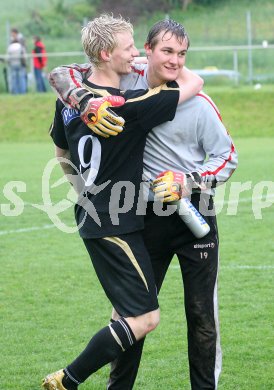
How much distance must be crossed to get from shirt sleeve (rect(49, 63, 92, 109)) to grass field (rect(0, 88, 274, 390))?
5.98 ft

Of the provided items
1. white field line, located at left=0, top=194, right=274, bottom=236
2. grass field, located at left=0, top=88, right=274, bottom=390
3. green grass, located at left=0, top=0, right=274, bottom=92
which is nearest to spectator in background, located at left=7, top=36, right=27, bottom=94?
green grass, located at left=0, top=0, right=274, bottom=92

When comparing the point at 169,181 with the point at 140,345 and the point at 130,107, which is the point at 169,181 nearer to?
the point at 130,107

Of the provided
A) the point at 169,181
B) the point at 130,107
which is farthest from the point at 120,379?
the point at 130,107

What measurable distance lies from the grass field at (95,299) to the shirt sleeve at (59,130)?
1505mm

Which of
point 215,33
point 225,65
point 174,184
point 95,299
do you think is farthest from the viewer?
point 215,33

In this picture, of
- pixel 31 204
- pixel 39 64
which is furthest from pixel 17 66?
pixel 31 204

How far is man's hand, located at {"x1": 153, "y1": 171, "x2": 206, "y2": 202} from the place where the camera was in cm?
474

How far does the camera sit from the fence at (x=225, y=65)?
28.6 m

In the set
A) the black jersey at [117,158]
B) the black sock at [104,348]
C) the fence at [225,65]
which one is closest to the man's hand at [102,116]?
the black jersey at [117,158]

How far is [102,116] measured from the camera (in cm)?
459

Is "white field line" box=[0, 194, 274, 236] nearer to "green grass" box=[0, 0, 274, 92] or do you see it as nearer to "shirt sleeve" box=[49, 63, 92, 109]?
"shirt sleeve" box=[49, 63, 92, 109]

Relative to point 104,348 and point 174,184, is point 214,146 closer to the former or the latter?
point 174,184

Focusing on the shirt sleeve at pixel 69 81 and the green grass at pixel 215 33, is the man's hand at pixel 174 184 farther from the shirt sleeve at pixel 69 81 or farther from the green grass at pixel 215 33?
the green grass at pixel 215 33

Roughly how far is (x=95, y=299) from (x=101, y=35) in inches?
139
